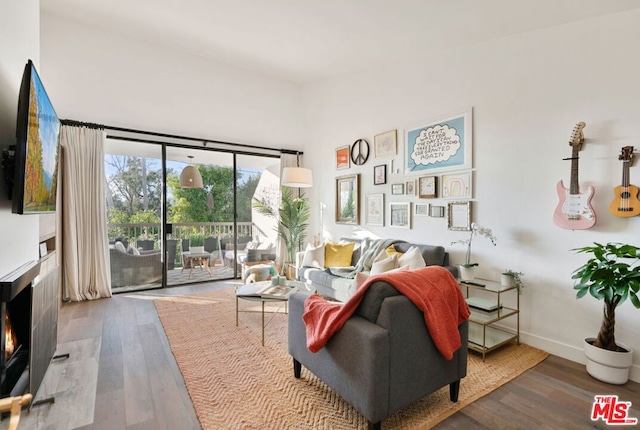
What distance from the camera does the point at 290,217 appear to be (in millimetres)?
5500

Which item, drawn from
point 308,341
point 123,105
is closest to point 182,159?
point 123,105

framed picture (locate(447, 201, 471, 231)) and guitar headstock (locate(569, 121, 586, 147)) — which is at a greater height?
guitar headstock (locate(569, 121, 586, 147))

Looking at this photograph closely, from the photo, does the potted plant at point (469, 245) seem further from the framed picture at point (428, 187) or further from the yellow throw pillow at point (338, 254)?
the yellow throw pillow at point (338, 254)

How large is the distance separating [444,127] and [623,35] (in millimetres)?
1530

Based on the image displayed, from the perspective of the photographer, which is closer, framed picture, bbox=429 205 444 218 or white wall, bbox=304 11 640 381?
white wall, bbox=304 11 640 381

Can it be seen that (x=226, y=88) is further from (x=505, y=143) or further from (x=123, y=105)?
(x=505, y=143)

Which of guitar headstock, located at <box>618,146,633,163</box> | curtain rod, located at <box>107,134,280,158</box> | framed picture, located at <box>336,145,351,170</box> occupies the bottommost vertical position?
guitar headstock, located at <box>618,146,633,163</box>

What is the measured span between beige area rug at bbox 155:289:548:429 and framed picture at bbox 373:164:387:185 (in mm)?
2303

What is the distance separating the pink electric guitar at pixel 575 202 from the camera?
244 cm

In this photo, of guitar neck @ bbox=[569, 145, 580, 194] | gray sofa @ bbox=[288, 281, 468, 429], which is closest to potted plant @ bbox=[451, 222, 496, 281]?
guitar neck @ bbox=[569, 145, 580, 194]

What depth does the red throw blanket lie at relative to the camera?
171 cm

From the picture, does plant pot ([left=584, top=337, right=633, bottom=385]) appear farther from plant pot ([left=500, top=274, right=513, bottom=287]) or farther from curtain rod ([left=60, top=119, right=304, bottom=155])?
curtain rod ([left=60, top=119, right=304, bottom=155])

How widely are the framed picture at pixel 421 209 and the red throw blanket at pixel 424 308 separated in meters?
1.94

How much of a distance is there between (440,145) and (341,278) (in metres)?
1.94
